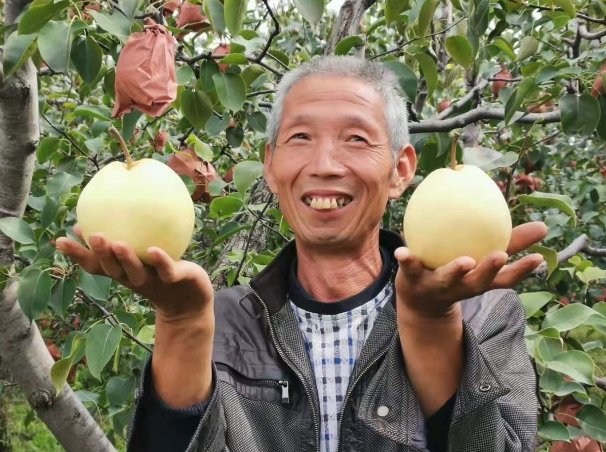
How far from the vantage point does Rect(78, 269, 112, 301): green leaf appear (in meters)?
1.44

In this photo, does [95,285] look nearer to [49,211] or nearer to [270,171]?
[49,211]

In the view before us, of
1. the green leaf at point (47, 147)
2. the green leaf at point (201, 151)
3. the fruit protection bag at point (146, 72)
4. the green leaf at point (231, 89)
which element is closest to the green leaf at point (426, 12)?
the green leaf at point (231, 89)

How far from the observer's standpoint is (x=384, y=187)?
1.16 meters

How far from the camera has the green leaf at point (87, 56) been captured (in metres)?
1.30

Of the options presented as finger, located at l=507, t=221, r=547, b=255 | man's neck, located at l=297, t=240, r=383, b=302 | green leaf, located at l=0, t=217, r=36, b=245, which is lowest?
green leaf, located at l=0, t=217, r=36, b=245

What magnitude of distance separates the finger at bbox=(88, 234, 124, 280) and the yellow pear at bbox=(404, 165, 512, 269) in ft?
1.07

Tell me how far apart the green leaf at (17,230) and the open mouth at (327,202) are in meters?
0.61

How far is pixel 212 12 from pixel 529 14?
96 cm

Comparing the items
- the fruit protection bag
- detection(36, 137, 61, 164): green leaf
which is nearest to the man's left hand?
the fruit protection bag

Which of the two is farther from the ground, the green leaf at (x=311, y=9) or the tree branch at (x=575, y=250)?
the green leaf at (x=311, y=9)

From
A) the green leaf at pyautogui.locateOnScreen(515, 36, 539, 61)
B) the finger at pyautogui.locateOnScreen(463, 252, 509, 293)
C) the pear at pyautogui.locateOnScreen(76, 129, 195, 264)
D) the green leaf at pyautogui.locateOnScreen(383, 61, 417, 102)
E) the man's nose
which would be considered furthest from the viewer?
the green leaf at pyautogui.locateOnScreen(515, 36, 539, 61)

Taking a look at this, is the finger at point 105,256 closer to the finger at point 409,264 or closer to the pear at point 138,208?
the pear at point 138,208

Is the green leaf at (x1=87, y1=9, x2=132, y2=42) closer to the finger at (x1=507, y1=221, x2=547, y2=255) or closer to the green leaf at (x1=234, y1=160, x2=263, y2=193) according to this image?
the green leaf at (x1=234, y1=160, x2=263, y2=193)

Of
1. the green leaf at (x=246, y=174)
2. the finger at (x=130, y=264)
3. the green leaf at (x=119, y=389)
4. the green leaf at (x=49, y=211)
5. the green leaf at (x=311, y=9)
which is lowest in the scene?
the green leaf at (x=119, y=389)
